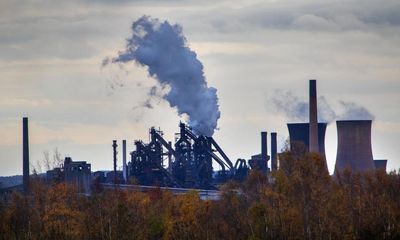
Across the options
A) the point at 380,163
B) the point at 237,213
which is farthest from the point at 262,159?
the point at 237,213

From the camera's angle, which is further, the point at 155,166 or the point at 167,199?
the point at 155,166

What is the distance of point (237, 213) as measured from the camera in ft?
172

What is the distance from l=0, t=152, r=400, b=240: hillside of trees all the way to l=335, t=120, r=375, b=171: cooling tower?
12.4 m

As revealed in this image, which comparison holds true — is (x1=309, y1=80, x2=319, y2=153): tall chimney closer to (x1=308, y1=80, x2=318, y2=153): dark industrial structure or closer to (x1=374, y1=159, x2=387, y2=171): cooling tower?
(x1=308, y1=80, x2=318, y2=153): dark industrial structure

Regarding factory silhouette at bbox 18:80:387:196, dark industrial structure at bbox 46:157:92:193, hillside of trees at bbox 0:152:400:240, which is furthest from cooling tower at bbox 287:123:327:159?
hillside of trees at bbox 0:152:400:240

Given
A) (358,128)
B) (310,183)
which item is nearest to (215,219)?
(310,183)

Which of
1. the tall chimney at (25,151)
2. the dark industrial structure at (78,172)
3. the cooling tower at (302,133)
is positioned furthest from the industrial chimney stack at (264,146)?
the tall chimney at (25,151)

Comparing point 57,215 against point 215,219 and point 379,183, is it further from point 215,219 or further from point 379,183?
point 379,183

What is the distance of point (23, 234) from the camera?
48.0 metres

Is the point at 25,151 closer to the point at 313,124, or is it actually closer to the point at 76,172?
the point at 76,172

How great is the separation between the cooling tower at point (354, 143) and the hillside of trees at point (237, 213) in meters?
12.4

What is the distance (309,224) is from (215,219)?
18.4 feet

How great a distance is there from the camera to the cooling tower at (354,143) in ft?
245

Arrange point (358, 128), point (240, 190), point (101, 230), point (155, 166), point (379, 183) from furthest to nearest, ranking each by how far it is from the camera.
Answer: point (155, 166) < point (358, 128) < point (240, 190) < point (379, 183) < point (101, 230)
